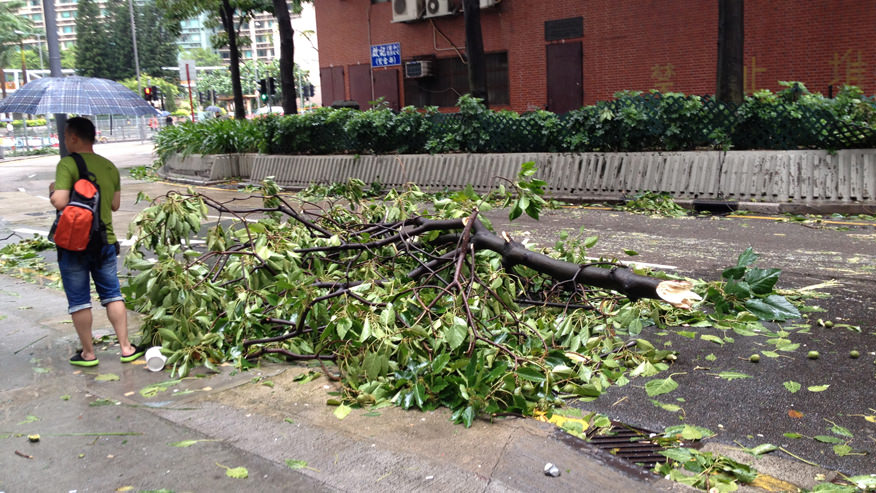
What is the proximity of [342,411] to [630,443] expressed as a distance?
1659 mm

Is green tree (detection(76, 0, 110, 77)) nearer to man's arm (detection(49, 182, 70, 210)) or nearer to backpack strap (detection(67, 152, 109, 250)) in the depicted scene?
backpack strap (detection(67, 152, 109, 250))

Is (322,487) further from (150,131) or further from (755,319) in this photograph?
(150,131)

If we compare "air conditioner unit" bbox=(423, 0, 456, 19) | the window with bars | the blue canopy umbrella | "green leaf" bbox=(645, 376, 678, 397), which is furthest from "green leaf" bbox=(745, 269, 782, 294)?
"air conditioner unit" bbox=(423, 0, 456, 19)

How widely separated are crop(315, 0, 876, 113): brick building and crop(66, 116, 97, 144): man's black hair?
18.9 metres

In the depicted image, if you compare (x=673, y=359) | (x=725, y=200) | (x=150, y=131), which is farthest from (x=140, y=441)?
(x=150, y=131)

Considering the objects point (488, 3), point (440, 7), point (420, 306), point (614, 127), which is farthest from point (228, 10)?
point (420, 306)

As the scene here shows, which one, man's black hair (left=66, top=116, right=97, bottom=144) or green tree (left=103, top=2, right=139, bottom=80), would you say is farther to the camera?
green tree (left=103, top=2, right=139, bottom=80)

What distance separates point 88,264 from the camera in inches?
216

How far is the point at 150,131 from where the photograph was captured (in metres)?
74.1

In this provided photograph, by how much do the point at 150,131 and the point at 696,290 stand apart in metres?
75.4

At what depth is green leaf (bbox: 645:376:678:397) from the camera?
4.60 m

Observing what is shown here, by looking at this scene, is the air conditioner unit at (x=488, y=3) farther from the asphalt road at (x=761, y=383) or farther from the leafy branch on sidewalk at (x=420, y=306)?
the leafy branch on sidewalk at (x=420, y=306)

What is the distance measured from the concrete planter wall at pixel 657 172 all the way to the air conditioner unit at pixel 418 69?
9776mm

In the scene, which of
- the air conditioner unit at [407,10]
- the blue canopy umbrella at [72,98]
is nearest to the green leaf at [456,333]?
the blue canopy umbrella at [72,98]
